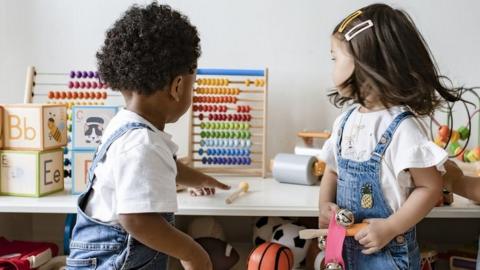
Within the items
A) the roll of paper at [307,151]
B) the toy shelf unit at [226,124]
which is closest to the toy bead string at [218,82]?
the toy shelf unit at [226,124]

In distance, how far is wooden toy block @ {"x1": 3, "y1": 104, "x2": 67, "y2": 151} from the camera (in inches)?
53.8

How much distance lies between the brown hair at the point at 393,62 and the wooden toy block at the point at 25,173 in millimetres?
812

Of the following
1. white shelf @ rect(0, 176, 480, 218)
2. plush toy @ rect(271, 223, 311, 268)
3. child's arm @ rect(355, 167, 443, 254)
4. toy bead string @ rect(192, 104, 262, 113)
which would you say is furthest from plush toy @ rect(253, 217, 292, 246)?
child's arm @ rect(355, 167, 443, 254)

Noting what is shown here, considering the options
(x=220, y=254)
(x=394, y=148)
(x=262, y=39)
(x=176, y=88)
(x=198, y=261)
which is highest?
(x=262, y=39)

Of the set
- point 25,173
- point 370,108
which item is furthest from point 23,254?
point 370,108

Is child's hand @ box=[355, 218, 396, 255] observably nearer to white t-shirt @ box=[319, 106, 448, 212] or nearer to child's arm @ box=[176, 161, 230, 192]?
white t-shirt @ box=[319, 106, 448, 212]

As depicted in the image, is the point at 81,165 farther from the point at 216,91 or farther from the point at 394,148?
the point at 394,148

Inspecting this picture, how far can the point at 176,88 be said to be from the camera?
1.01 m

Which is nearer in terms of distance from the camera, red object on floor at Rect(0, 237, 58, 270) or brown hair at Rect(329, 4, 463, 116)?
brown hair at Rect(329, 4, 463, 116)

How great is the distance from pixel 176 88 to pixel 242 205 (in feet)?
1.27

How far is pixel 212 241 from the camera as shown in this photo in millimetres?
1514

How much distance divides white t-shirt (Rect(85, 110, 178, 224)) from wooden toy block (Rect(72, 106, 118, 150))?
0.38 metres

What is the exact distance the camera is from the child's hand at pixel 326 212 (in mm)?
1173

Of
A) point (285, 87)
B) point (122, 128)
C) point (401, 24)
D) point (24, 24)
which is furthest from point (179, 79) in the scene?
point (24, 24)
